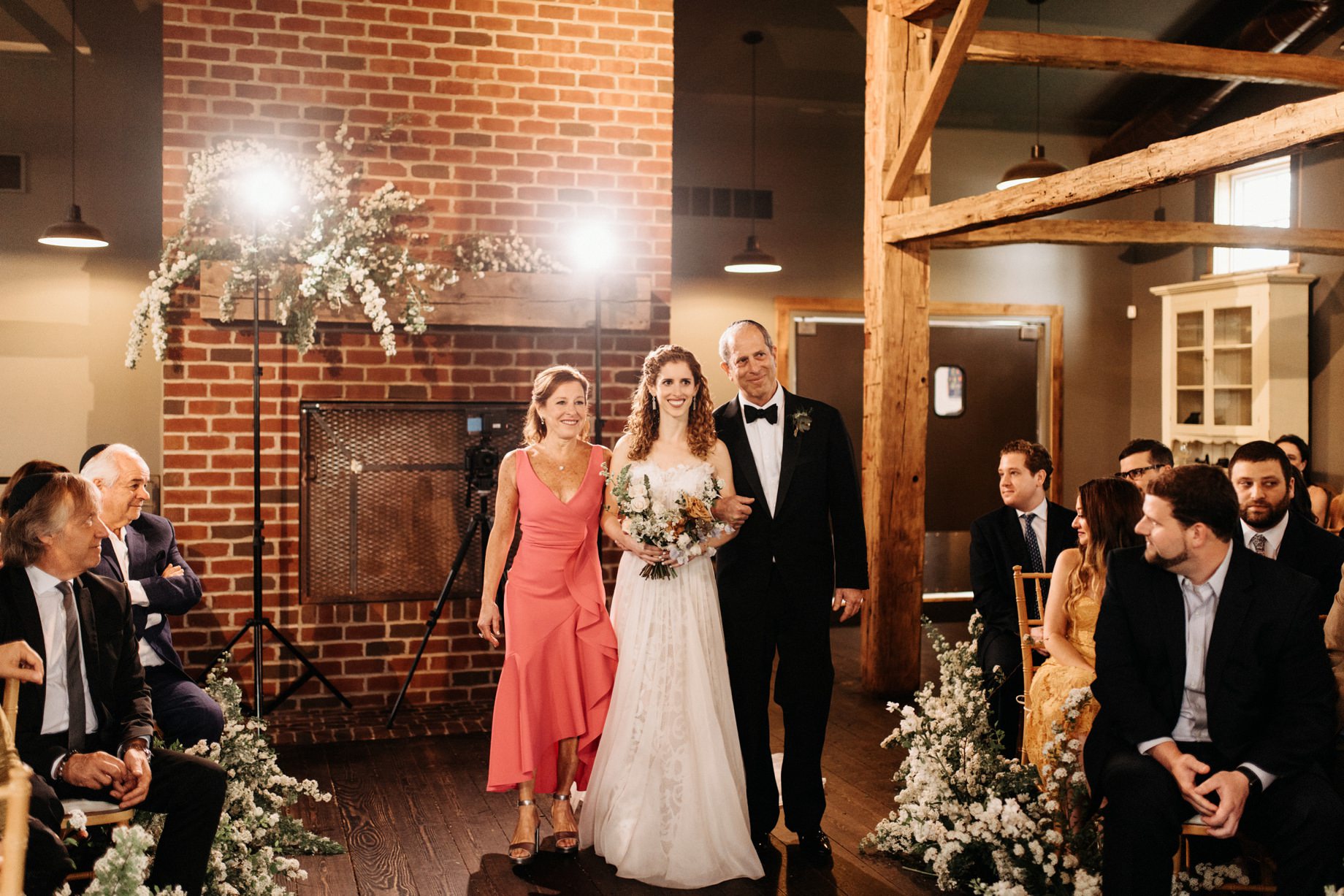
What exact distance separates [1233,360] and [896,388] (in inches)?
149

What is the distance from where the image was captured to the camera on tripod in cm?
528

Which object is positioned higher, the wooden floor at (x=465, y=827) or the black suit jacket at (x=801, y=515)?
the black suit jacket at (x=801, y=515)

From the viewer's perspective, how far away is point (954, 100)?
8859 mm

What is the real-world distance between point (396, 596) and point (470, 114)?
7.88 ft

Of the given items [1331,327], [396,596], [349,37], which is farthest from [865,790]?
[1331,327]

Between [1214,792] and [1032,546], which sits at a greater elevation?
[1032,546]

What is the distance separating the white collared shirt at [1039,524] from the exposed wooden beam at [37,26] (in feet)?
21.2

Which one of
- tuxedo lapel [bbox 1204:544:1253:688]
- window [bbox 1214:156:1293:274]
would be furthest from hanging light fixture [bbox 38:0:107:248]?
window [bbox 1214:156:1293:274]

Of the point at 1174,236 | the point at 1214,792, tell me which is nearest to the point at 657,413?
the point at 1214,792

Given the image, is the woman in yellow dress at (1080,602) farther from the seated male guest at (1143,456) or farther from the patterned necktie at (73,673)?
the patterned necktie at (73,673)

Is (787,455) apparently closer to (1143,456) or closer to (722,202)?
(1143,456)

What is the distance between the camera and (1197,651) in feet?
9.29

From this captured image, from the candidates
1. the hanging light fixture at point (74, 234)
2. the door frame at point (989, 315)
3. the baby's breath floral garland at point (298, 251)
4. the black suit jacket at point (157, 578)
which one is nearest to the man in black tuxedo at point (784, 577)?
the black suit jacket at point (157, 578)

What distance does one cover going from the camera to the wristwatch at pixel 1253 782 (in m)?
2.64
